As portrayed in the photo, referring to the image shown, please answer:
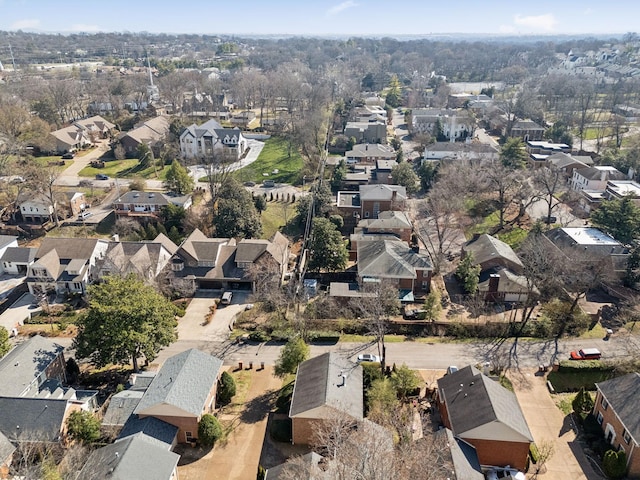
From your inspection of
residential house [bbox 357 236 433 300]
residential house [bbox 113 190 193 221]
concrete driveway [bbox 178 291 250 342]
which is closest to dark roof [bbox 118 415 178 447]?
concrete driveway [bbox 178 291 250 342]

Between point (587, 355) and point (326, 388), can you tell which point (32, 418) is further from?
point (587, 355)

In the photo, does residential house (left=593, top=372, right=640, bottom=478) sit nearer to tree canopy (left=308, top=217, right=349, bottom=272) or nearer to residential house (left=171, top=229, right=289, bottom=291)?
tree canopy (left=308, top=217, right=349, bottom=272)

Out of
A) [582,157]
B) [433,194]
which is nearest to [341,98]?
[582,157]

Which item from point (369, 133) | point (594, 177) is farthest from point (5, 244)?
point (594, 177)

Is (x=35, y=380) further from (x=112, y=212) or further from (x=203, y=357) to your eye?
(x=112, y=212)

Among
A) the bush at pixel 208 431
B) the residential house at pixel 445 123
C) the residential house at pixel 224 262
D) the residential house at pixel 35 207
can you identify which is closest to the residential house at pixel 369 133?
the residential house at pixel 445 123

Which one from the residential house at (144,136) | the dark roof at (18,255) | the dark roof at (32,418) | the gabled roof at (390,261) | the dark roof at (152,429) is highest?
the residential house at (144,136)

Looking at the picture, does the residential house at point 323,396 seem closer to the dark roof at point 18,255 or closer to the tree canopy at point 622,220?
the dark roof at point 18,255
